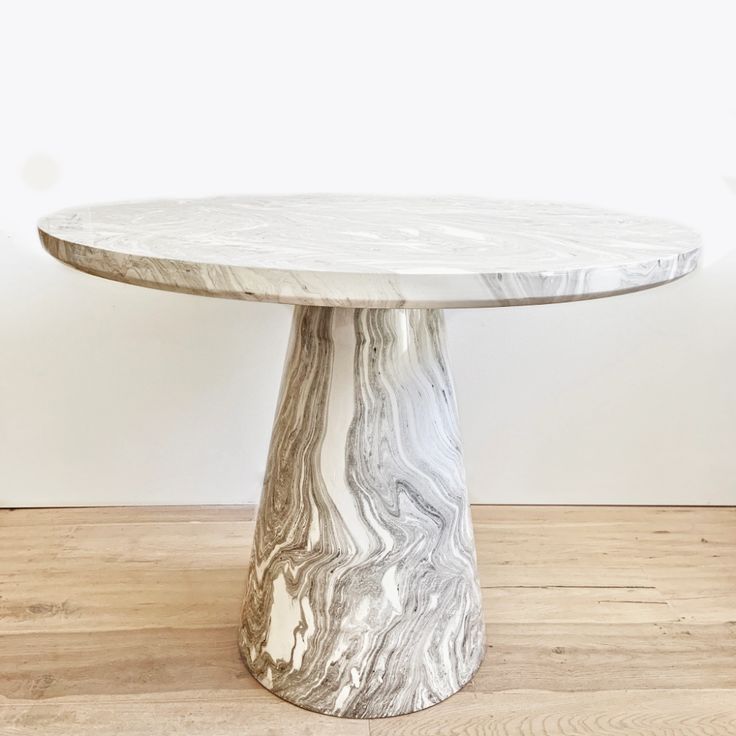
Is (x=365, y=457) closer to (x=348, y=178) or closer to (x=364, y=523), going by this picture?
(x=364, y=523)

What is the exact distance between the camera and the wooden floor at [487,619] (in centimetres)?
112

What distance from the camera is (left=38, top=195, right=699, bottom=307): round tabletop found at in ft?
2.37

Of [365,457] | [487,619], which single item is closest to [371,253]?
[365,457]

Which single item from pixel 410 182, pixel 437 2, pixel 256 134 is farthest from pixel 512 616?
pixel 437 2

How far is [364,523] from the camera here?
104 cm

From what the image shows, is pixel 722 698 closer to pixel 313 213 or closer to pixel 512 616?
pixel 512 616

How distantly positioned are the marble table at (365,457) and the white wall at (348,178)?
379 millimetres

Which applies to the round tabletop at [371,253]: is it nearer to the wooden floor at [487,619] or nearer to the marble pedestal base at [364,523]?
the marble pedestal base at [364,523]

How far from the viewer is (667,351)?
5.54 ft

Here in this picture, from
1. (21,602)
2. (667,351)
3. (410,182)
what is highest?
(410,182)

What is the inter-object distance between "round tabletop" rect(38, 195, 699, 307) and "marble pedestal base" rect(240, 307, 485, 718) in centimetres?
14

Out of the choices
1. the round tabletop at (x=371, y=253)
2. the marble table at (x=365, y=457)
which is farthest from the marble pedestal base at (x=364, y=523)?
the round tabletop at (x=371, y=253)

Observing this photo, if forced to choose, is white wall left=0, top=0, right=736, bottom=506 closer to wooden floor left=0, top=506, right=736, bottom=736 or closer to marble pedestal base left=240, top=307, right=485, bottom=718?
wooden floor left=0, top=506, right=736, bottom=736

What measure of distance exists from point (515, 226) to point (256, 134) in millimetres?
681
